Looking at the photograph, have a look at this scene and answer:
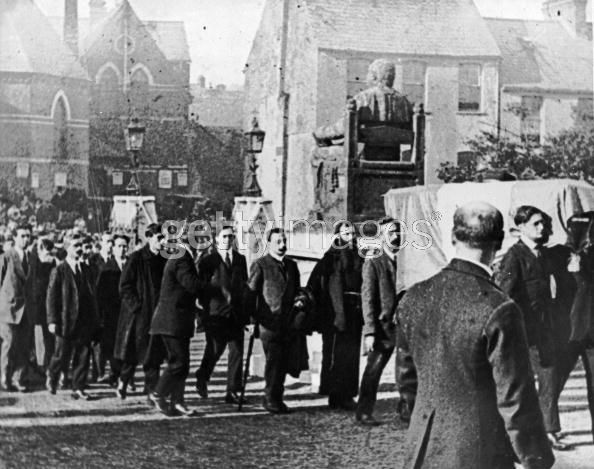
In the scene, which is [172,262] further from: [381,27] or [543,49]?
[543,49]

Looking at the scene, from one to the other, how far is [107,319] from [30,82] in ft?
4.87

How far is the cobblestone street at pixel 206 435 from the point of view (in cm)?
415

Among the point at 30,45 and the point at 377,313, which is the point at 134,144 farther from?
the point at 377,313

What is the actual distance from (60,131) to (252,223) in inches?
45.6

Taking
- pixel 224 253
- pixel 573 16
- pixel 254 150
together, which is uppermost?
pixel 573 16

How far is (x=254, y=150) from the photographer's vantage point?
4855 millimetres

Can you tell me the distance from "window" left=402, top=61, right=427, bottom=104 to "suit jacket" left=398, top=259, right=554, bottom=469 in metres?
2.38

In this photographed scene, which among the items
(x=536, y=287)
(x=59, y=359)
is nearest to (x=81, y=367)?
(x=59, y=359)

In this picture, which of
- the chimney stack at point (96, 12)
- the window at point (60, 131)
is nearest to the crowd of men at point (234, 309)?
the window at point (60, 131)

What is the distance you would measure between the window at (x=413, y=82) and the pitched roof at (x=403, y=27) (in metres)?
0.08

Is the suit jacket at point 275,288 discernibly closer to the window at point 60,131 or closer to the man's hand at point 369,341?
the man's hand at point 369,341

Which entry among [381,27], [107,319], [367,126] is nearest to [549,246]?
[367,126]

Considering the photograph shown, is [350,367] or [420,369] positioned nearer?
[420,369]

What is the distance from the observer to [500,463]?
2592 mm
